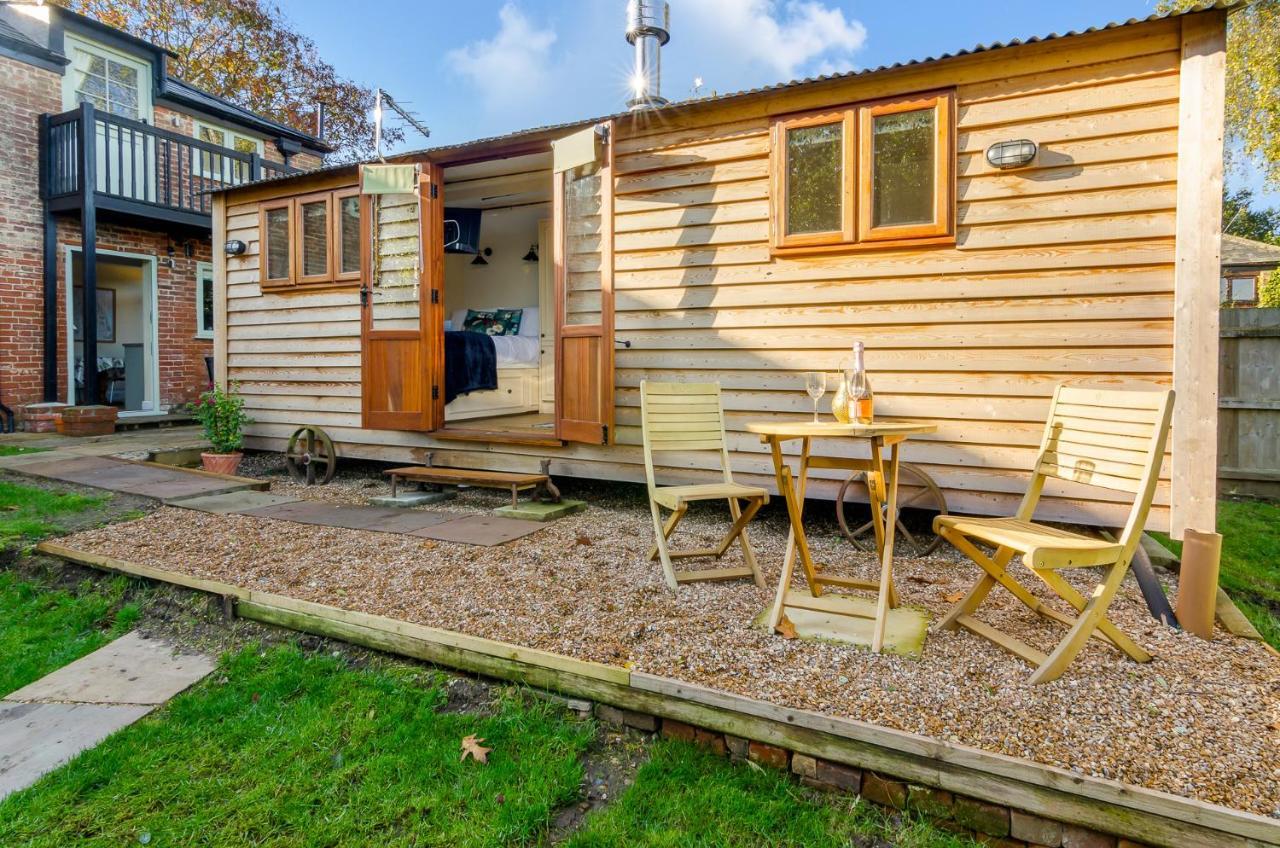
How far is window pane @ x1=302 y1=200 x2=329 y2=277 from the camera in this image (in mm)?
6152

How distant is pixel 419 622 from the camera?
112 inches

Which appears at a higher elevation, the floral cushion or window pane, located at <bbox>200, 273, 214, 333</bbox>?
window pane, located at <bbox>200, 273, 214, 333</bbox>

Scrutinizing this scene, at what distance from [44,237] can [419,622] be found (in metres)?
9.20

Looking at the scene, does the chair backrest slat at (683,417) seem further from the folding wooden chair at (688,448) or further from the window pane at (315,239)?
the window pane at (315,239)

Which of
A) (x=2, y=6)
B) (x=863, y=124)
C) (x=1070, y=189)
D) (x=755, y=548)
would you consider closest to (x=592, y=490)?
(x=755, y=548)

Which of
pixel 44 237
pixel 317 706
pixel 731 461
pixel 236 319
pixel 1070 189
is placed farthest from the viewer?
pixel 44 237

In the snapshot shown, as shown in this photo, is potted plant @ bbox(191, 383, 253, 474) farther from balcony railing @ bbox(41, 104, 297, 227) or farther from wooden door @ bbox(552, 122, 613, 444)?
wooden door @ bbox(552, 122, 613, 444)

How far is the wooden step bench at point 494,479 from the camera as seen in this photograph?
4.89 meters

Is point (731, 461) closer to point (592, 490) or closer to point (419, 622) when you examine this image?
point (592, 490)

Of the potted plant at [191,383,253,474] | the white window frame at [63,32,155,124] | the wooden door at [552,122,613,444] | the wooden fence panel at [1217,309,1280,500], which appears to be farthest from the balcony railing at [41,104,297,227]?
the wooden fence panel at [1217,309,1280,500]

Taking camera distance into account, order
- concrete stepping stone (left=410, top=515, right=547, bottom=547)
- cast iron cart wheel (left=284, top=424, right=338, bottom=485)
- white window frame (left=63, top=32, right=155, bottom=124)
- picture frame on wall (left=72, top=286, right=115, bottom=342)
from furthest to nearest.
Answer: picture frame on wall (left=72, top=286, right=115, bottom=342), white window frame (left=63, top=32, right=155, bottom=124), cast iron cart wheel (left=284, top=424, right=338, bottom=485), concrete stepping stone (left=410, top=515, right=547, bottom=547)

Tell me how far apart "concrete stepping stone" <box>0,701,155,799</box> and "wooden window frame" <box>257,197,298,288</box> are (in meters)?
4.50

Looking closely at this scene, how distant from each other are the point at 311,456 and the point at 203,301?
5905mm

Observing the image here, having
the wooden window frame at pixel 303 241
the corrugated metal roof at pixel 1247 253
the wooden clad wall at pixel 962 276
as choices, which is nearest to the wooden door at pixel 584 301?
the wooden clad wall at pixel 962 276
